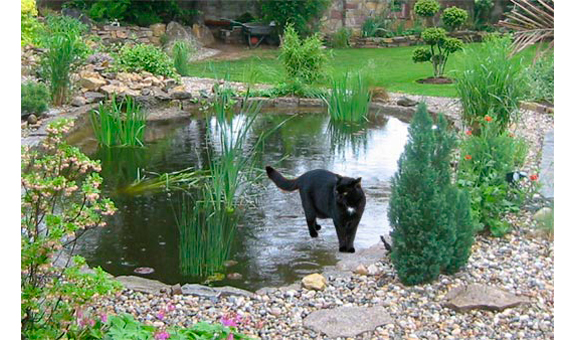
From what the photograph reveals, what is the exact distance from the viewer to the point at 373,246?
5.53m

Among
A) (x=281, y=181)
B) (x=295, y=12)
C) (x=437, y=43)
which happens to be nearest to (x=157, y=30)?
(x=295, y=12)

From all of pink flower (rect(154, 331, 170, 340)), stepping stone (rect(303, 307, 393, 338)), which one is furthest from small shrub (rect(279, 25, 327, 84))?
pink flower (rect(154, 331, 170, 340))

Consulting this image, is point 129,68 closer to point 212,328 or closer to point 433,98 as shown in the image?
point 433,98

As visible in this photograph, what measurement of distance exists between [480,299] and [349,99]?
594 cm

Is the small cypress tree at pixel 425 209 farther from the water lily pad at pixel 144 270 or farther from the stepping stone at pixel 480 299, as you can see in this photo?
the water lily pad at pixel 144 270

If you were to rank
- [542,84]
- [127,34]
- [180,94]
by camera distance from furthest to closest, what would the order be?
1. [127,34]
2. [180,94]
3. [542,84]

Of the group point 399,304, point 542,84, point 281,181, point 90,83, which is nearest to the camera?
point 399,304

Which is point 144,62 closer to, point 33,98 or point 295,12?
point 33,98

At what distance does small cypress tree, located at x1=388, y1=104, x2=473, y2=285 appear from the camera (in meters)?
4.50

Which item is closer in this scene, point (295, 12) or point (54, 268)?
point (54, 268)

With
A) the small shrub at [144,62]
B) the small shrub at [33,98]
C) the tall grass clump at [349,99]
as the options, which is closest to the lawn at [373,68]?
the small shrub at [144,62]

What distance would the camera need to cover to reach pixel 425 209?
177 inches

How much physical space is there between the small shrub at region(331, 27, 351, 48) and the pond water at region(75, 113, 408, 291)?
907 centimetres
